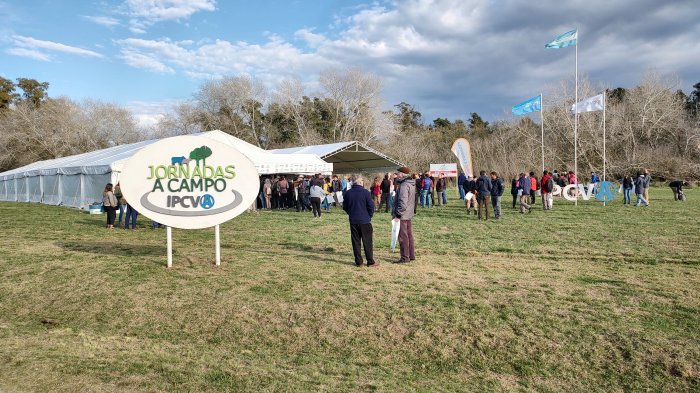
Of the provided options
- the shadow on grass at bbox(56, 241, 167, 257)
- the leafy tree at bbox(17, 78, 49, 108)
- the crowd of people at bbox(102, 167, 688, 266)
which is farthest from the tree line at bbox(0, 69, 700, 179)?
the shadow on grass at bbox(56, 241, 167, 257)

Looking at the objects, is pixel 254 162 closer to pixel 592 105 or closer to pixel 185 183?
pixel 185 183

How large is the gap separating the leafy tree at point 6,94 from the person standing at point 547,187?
6031 cm

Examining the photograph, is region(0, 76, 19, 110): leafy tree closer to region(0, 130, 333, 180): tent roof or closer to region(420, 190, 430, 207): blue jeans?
region(0, 130, 333, 180): tent roof

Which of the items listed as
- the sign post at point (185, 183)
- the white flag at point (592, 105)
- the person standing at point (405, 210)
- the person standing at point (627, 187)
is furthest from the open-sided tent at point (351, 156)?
the sign post at point (185, 183)

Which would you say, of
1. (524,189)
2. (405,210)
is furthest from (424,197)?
(405,210)

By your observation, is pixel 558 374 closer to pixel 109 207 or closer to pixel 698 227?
pixel 698 227

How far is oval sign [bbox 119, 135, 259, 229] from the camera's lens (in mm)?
8242

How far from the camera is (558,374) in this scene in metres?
4.63

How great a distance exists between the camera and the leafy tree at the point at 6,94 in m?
55.1

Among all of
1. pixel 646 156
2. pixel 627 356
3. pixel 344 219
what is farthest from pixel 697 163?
pixel 627 356

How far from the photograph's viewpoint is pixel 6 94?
5531cm

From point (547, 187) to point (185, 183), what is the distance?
14763 millimetres

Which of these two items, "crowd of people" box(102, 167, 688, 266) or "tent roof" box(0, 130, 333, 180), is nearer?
"crowd of people" box(102, 167, 688, 266)

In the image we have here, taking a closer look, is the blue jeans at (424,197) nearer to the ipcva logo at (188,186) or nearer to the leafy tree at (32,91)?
the ipcva logo at (188,186)
